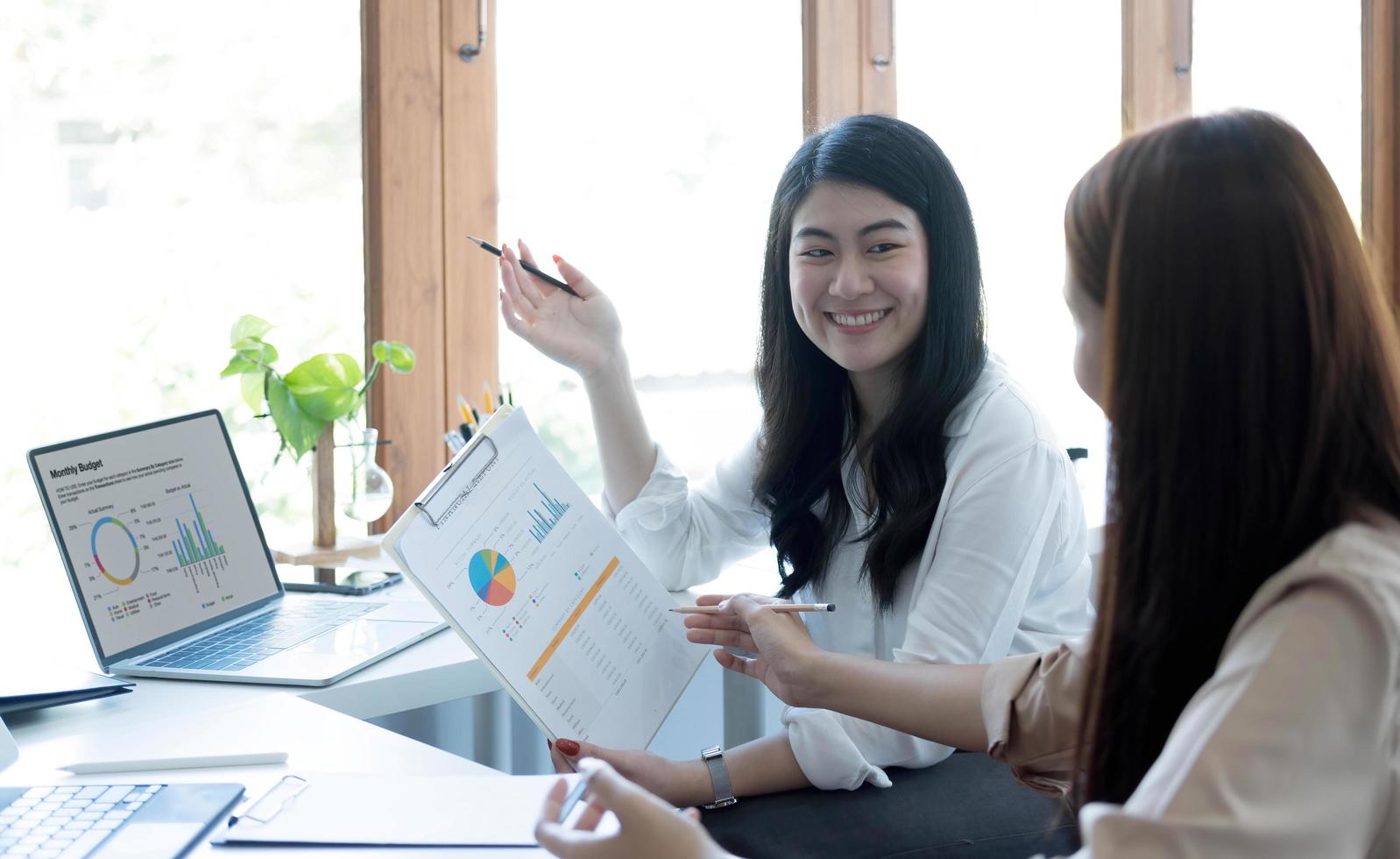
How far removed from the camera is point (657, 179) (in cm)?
244

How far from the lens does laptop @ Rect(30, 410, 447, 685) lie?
133 cm

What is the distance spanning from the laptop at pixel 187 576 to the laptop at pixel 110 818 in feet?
1.08

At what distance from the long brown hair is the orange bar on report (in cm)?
66

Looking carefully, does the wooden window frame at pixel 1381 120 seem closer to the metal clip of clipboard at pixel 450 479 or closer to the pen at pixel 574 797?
the metal clip of clipboard at pixel 450 479

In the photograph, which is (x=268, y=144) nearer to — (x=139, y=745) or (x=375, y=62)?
(x=375, y=62)

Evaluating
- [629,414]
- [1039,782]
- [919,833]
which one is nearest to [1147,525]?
[1039,782]

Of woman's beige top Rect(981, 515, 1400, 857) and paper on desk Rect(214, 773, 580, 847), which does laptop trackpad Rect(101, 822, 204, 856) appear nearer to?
paper on desk Rect(214, 773, 580, 847)

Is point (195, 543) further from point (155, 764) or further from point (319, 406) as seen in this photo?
point (155, 764)

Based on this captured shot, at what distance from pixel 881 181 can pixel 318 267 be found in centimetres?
109

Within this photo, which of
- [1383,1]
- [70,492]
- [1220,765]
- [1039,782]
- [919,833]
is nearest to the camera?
[1220,765]

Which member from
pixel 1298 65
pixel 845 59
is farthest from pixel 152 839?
pixel 1298 65

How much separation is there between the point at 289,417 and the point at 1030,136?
6.13 feet

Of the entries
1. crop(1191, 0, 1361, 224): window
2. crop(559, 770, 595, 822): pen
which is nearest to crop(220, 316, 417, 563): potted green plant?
crop(559, 770, 595, 822): pen

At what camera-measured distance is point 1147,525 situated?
2.38ft
